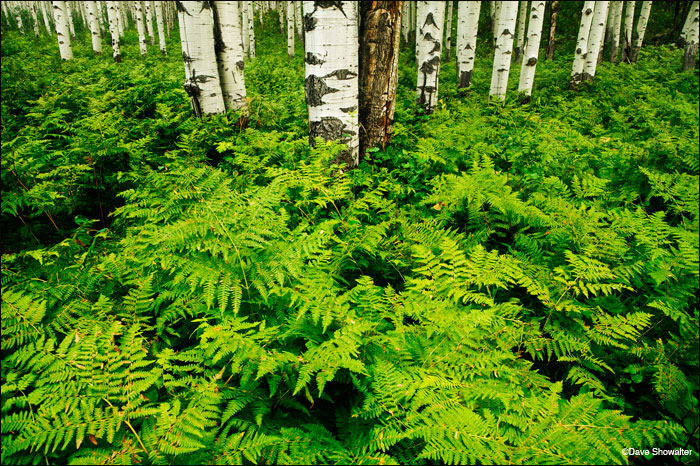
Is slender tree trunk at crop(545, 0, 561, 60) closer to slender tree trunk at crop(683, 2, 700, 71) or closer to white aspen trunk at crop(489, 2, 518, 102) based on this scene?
slender tree trunk at crop(683, 2, 700, 71)

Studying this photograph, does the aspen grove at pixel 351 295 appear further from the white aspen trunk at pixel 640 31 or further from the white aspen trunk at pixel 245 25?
the white aspen trunk at pixel 245 25

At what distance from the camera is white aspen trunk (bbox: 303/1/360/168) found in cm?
373

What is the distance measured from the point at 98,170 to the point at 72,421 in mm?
3869

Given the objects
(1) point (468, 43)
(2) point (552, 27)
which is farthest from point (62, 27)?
(2) point (552, 27)

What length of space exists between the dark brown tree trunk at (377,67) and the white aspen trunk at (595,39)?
976cm

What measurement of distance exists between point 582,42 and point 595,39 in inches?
Answer: 25.2

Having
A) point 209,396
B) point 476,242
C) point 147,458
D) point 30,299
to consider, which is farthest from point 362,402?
point 30,299

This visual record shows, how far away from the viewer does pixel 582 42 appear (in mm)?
10766

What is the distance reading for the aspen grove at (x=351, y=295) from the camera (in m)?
1.83

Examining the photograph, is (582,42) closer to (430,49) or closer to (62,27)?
(430,49)

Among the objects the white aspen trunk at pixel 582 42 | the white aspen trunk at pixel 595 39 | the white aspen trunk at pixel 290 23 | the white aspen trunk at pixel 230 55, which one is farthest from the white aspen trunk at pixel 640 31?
the white aspen trunk at pixel 230 55

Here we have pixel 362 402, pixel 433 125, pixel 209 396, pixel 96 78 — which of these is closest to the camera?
pixel 209 396

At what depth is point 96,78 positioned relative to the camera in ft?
28.8

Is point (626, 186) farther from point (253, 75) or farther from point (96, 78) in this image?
point (253, 75)
